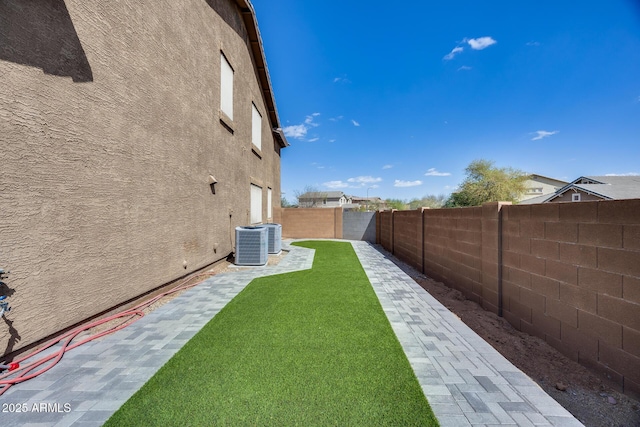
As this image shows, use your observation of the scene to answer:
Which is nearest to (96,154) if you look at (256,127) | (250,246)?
(250,246)

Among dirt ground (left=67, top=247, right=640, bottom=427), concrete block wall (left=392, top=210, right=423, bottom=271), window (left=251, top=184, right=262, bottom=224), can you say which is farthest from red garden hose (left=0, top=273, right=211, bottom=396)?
concrete block wall (left=392, top=210, right=423, bottom=271)

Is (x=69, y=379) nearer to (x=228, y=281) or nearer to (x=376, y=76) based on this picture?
(x=228, y=281)

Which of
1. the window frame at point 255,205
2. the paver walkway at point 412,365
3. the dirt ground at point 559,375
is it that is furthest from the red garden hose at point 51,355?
the window frame at point 255,205

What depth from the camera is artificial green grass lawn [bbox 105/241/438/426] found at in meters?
1.83

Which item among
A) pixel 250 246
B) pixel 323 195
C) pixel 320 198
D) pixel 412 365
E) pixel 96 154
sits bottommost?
pixel 412 365

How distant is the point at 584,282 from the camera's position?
7.96ft

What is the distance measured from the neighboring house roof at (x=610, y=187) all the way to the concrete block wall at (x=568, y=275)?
18.6 meters

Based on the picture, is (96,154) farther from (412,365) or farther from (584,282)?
→ (584,282)

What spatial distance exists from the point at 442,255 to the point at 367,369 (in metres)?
4.23

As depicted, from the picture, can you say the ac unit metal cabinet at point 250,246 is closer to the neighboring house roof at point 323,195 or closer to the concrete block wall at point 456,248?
the concrete block wall at point 456,248

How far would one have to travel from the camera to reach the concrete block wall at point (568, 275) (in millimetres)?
2062

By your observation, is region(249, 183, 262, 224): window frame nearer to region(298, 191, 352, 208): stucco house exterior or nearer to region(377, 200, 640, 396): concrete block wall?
region(377, 200, 640, 396): concrete block wall

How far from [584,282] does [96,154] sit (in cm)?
621

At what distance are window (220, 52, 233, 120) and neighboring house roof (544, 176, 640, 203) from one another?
22.5m
